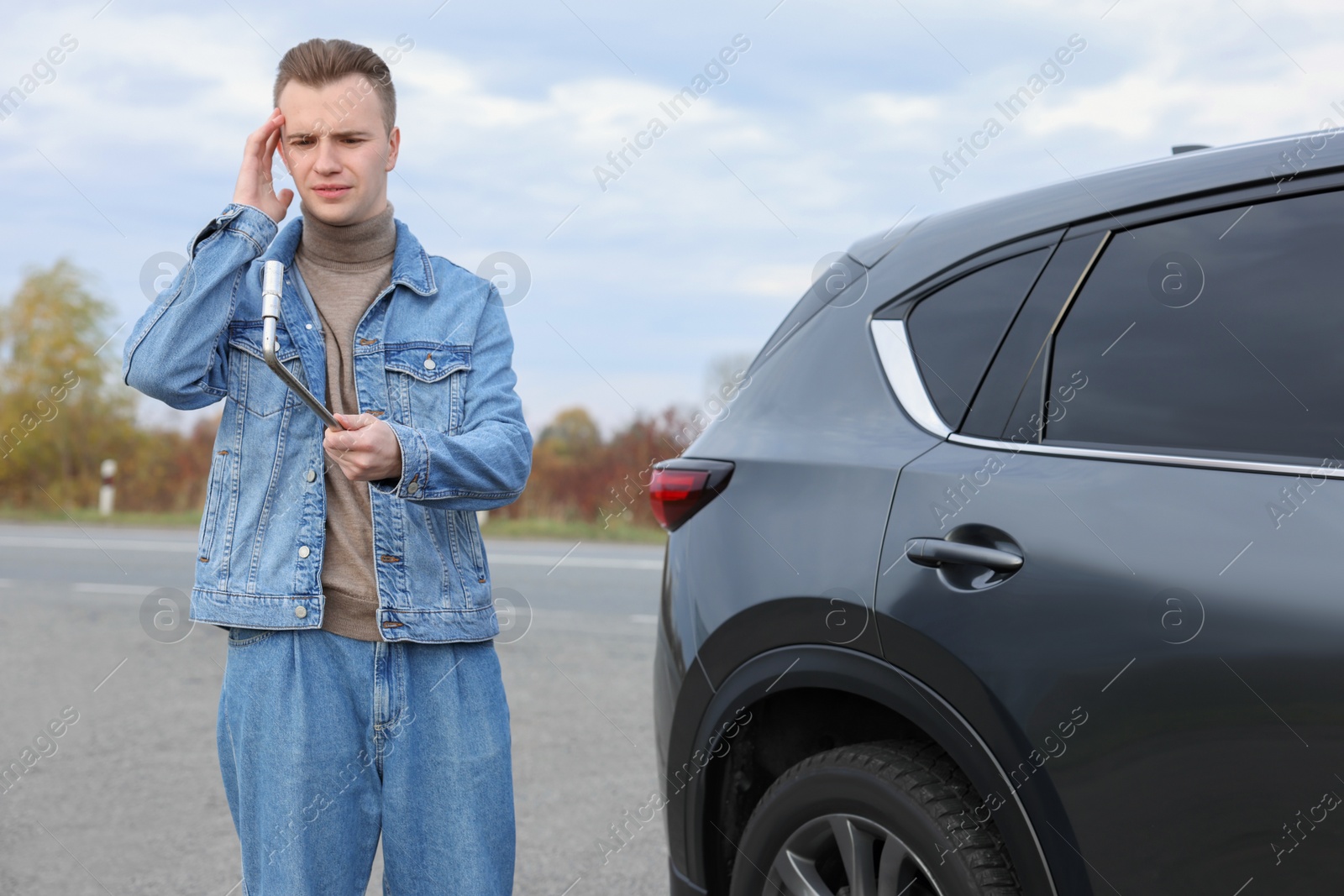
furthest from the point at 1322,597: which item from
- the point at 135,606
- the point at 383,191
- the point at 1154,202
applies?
the point at 135,606

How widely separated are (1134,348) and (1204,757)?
26.6 inches

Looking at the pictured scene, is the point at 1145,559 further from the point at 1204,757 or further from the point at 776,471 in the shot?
the point at 776,471

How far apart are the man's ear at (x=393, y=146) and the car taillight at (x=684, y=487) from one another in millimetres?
876

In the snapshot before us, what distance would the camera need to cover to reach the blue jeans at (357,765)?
7.00 feet

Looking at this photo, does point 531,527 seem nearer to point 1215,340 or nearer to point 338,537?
point 338,537

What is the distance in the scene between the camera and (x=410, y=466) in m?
2.07

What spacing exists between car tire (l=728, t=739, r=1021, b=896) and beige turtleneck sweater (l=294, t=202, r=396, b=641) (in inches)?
33.0

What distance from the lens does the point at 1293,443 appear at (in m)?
1.79

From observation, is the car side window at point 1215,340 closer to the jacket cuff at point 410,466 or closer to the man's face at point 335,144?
the jacket cuff at point 410,466

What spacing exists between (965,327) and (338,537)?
1.24 meters

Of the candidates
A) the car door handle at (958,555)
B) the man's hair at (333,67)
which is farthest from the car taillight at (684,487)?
the man's hair at (333,67)

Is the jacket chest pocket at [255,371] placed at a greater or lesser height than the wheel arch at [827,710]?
greater

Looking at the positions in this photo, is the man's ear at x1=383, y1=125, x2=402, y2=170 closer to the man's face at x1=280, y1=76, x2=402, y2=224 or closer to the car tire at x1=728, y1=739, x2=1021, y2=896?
the man's face at x1=280, y1=76, x2=402, y2=224

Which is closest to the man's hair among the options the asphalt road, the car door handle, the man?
the man
